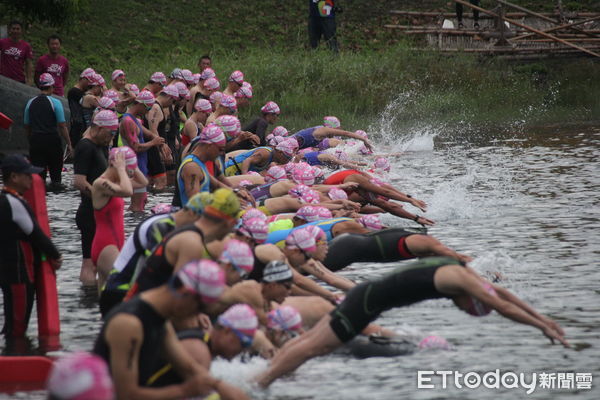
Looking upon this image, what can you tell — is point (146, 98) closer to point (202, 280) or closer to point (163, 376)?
point (163, 376)

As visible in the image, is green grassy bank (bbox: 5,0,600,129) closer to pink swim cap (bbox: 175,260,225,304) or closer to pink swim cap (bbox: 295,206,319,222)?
pink swim cap (bbox: 295,206,319,222)

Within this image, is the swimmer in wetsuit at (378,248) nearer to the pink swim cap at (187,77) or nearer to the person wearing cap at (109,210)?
the person wearing cap at (109,210)

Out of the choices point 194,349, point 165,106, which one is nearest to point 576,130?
point 165,106

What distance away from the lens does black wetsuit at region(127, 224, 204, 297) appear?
7.40 metres

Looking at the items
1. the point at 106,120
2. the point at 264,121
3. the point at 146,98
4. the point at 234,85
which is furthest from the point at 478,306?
the point at 264,121

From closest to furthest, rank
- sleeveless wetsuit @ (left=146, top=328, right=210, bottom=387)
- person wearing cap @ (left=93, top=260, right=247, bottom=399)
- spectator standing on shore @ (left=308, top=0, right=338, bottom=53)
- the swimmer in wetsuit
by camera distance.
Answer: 1. person wearing cap @ (left=93, top=260, right=247, bottom=399)
2. sleeveless wetsuit @ (left=146, top=328, right=210, bottom=387)
3. the swimmer in wetsuit
4. spectator standing on shore @ (left=308, top=0, right=338, bottom=53)

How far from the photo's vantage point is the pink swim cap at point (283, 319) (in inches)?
344

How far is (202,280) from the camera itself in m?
6.07

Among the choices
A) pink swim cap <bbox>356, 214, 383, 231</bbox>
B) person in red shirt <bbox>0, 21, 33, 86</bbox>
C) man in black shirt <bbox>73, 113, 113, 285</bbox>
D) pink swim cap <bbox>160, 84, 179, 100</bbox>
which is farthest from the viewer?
person in red shirt <bbox>0, 21, 33, 86</bbox>

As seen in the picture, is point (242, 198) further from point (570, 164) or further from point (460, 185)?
point (570, 164)

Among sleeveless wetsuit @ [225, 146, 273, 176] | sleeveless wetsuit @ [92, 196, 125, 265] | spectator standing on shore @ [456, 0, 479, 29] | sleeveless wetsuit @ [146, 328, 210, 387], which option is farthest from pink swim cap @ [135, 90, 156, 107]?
spectator standing on shore @ [456, 0, 479, 29]

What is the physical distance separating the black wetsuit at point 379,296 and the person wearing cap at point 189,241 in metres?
1.23

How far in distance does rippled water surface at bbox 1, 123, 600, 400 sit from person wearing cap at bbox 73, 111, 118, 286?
0.37 meters

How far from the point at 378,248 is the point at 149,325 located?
546 centimetres
